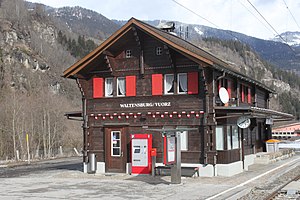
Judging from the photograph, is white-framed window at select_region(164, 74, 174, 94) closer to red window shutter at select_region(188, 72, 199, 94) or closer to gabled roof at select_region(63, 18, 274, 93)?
red window shutter at select_region(188, 72, 199, 94)

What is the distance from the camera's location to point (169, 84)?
74.4ft

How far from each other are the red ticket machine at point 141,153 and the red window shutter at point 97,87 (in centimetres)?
314

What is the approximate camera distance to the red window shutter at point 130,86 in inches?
921

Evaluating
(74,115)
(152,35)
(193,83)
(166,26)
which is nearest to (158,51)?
(152,35)

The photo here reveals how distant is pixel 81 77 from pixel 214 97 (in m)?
7.52

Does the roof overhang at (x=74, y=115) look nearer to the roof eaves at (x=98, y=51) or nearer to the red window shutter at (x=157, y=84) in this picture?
the roof eaves at (x=98, y=51)

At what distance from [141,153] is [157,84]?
3.51 m

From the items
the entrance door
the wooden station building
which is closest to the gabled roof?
the wooden station building

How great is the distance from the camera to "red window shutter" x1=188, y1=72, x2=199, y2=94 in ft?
71.5

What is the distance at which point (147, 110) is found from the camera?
2291 centimetres

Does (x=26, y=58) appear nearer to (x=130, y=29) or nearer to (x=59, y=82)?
(x=59, y=82)

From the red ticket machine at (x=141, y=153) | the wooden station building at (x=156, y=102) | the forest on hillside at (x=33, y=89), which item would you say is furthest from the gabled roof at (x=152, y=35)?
the forest on hillside at (x=33, y=89)

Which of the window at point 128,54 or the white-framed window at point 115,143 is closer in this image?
the white-framed window at point 115,143

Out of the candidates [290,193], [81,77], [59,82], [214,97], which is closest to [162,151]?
[214,97]
